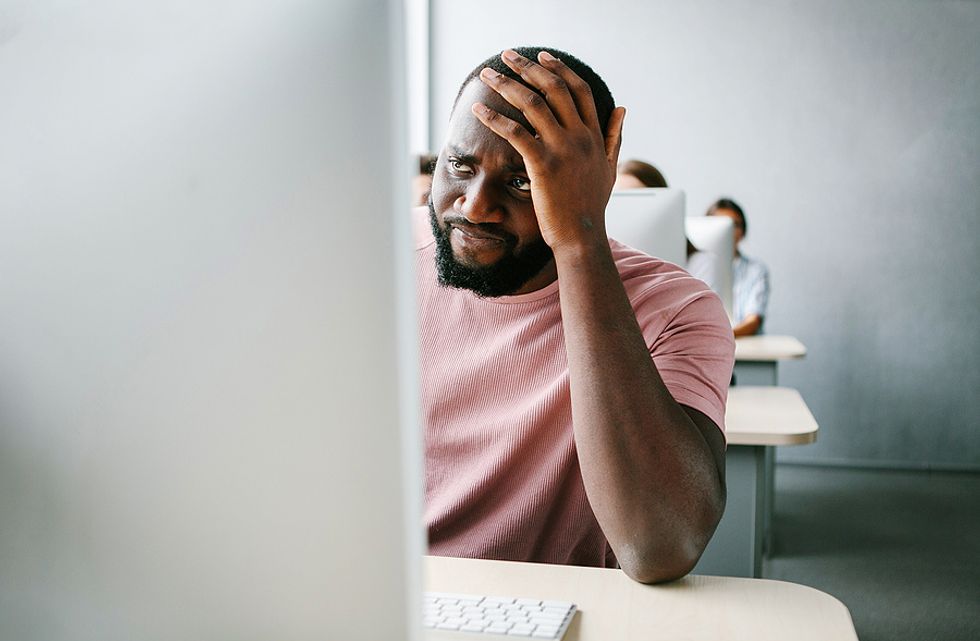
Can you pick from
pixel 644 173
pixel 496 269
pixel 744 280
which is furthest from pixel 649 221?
pixel 744 280

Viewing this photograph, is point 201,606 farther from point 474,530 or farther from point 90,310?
point 474,530

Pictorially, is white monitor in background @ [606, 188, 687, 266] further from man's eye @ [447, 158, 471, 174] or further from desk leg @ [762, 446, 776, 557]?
desk leg @ [762, 446, 776, 557]

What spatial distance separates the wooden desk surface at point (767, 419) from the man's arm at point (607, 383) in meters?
0.91

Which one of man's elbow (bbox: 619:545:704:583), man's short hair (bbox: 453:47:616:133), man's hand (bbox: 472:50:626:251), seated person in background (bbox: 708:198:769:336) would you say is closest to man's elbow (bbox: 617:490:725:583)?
man's elbow (bbox: 619:545:704:583)

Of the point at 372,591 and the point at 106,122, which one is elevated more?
the point at 106,122

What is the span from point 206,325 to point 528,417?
0.66 meters

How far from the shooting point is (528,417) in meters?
1.01

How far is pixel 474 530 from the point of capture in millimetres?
1019

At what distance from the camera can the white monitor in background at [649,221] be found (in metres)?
1.77

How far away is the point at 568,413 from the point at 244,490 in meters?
0.65

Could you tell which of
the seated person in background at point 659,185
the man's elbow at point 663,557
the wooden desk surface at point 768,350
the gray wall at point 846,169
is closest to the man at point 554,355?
the man's elbow at point 663,557

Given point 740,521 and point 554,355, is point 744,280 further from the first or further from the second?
point 554,355

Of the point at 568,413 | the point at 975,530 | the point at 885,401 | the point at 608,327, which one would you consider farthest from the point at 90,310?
the point at 885,401

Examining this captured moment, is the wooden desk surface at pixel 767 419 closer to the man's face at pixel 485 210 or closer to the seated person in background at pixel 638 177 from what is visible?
the seated person in background at pixel 638 177
